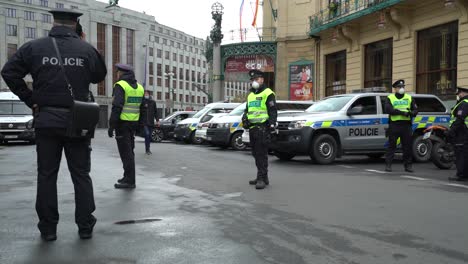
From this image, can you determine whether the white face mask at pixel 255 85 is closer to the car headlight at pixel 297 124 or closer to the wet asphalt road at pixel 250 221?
the wet asphalt road at pixel 250 221

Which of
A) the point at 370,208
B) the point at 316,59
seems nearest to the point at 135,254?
the point at 370,208

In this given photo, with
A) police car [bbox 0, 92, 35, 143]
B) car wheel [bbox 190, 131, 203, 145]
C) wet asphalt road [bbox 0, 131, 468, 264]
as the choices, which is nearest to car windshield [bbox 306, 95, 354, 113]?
wet asphalt road [bbox 0, 131, 468, 264]

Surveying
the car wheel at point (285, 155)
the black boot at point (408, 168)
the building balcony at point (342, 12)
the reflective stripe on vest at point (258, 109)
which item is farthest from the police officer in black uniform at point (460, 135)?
the building balcony at point (342, 12)

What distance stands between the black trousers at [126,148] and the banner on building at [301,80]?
20.6 m

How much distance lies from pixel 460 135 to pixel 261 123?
13.0ft

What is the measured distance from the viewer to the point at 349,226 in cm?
480

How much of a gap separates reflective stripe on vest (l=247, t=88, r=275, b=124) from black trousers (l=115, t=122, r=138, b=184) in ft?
6.23

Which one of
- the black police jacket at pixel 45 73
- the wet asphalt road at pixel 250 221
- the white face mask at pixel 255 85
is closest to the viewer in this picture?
the wet asphalt road at pixel 250 221

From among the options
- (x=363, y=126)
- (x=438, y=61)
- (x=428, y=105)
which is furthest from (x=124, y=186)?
(x=438, y=61)

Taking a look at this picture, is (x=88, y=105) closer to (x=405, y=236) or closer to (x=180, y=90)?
(x=405, y=236)

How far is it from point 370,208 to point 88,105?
354 cm

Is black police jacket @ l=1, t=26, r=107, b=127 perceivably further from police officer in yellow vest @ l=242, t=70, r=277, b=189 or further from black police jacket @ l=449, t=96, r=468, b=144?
black police jacket @ l=449, t=96, r=468, b=144

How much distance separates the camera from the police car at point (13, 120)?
58.1ft

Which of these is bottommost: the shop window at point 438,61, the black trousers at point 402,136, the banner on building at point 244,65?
the black trousers at point 402,136
